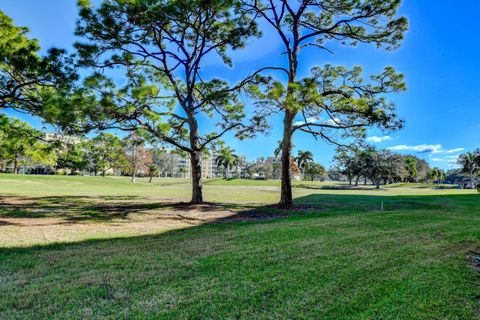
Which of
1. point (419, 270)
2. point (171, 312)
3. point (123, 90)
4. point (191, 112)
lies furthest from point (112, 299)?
point (191, 112)

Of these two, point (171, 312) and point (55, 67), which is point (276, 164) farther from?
point (171, 312)

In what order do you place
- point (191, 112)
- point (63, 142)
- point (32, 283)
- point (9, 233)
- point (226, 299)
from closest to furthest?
point (226, 299), point (32, 283), point (9, 233), point (63, 142), point (191, 112)

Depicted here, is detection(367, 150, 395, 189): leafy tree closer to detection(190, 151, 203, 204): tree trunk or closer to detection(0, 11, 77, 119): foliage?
detection(190, 151, 203, 204): tree trunk

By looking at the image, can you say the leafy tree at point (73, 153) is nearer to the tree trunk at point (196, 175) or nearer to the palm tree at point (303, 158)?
the tree trunk at point (196, 175)

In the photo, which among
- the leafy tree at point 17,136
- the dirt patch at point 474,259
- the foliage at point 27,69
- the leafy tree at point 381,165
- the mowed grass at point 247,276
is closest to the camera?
the mowed grass at point 247,276

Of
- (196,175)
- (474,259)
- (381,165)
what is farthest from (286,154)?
(381,165)

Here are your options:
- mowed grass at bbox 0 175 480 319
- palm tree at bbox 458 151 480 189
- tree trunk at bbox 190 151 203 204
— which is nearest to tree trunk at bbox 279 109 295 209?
tree trunk at bbox 190 151 203 204

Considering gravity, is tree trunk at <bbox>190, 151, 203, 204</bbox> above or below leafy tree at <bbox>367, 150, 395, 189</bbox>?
below

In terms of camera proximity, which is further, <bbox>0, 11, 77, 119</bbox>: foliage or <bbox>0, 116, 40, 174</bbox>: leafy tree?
<bbox>0, 116, 40, 174</bbox>: leafy tree

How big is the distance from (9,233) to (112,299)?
17.8 feet

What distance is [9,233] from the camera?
22.2 ft

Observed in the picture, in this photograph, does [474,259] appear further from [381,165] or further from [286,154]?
[381,165]

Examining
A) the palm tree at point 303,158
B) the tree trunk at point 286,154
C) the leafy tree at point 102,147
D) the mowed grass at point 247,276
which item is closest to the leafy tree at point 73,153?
the leafy tree at point 102,147

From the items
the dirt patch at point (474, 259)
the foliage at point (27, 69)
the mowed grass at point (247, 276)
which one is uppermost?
the foliage at point (27, 69)
